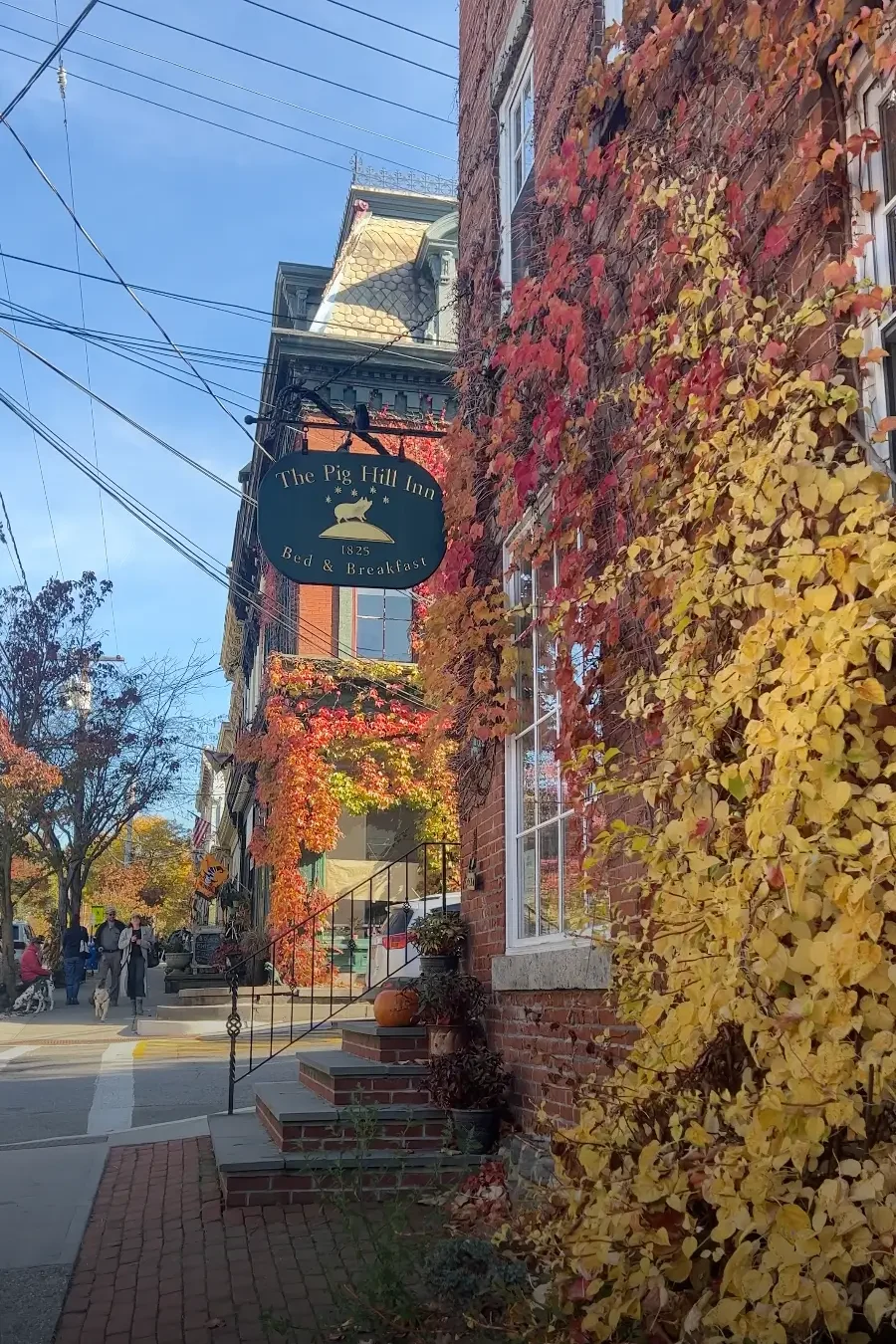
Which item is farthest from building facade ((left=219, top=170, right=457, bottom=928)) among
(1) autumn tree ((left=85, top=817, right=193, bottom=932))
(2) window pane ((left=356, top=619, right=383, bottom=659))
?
(1) autumn tree ((left=85, top=817, right=193, bottom=932))

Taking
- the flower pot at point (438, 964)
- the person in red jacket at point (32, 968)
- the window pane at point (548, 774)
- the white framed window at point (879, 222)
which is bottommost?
the person in red jacket at point (32, 968)

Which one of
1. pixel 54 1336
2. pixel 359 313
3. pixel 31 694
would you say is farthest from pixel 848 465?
pixel 31 694

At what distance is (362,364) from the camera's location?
2038 cm

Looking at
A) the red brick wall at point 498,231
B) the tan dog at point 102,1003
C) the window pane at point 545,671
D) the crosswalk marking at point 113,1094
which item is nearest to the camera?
the red brick wall at point 498,231

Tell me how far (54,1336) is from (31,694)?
20.8 m

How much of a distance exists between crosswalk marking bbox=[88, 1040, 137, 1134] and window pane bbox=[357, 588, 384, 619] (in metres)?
9.74

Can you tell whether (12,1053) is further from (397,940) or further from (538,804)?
(538,804)

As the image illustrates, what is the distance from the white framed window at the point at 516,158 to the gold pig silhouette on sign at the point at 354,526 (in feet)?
5.97

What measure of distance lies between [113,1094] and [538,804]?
231 inches

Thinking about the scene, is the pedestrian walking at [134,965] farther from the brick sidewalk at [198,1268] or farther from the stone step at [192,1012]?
the brick sidewalk at [198,1268]

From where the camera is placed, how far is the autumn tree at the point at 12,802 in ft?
69.7

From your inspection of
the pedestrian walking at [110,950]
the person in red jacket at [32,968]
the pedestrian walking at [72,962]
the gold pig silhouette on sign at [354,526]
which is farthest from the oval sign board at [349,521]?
the pedestrian walking at [72,962]

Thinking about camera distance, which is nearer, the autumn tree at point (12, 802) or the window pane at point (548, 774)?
the window pane at point (548, 774)

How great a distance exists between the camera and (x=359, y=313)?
23.0m
